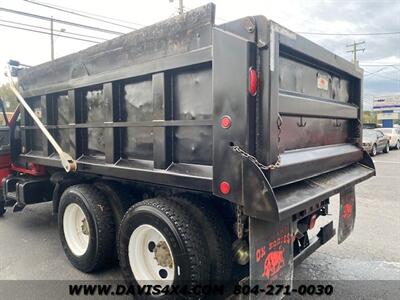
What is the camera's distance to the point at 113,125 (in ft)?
10.4

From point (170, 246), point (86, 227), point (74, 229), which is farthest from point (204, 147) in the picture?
point (74, 229)

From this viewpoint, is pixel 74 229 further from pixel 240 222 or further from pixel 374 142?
pixel 374 142

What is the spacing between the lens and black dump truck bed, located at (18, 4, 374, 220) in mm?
2109

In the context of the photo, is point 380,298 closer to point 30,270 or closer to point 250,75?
point 250,75

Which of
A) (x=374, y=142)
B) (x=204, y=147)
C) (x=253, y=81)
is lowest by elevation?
(x=374, y=142)

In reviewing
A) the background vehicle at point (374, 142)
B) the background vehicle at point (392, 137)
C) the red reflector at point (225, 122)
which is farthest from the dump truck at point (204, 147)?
the background vehicle at point (392, 137)

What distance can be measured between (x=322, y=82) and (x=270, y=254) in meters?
1.65

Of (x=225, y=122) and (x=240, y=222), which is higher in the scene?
(x=225, y=122)

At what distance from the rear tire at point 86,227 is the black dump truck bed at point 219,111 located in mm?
300

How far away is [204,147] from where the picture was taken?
246 centimetres

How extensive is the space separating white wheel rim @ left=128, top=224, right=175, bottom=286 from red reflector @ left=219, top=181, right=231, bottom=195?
2.43 ft

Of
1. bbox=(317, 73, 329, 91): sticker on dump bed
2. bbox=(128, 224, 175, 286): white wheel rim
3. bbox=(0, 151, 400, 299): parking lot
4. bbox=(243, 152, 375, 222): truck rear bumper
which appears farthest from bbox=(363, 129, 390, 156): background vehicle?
bbox=(128, 224, 175, 286): white wheel rim

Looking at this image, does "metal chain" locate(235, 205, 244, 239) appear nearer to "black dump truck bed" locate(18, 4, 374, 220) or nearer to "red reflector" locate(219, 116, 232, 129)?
"black dump truck bed" locate(18, 4, 374, 220)

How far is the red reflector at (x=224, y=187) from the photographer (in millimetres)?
2216
